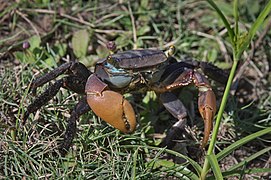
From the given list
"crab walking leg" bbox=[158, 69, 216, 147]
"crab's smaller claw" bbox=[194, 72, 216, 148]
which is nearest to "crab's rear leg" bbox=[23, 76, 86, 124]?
"crab walking leg" bbox=[158, 69, 216, 147]

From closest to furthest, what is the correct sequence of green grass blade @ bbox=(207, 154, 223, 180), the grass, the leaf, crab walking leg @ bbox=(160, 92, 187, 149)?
green grass blade @ bbox=(207, 154, 223, 180), the grass, crab walking leg @ bbox=(160, 92, 187, 149), the leaf

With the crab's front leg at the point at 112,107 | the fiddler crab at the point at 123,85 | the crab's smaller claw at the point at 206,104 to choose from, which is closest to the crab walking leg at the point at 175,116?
the fiddler crab at the point at 123,85

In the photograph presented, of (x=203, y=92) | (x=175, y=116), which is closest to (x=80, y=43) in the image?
(x=175, y=116)

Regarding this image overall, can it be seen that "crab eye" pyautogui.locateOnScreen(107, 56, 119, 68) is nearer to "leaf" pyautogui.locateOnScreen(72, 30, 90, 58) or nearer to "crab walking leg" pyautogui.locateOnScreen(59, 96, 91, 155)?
"crab walking leg" pyautogui.locateOnScreen(59, 96, 91, 155)

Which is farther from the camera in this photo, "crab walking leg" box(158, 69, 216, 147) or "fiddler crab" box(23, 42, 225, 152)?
"crab walking leg" box(158, 69, 216, 147)

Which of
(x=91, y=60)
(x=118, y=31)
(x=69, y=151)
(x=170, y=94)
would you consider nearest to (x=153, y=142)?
(x=170, y=94)

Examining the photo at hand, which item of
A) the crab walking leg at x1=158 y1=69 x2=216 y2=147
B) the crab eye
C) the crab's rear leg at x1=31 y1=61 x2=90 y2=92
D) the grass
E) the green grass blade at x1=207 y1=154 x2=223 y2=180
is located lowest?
the grass

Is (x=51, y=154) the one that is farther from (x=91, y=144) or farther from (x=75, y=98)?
(x=75, y=98)

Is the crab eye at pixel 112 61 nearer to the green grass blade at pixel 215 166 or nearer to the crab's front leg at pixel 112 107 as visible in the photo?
the crab's front leg at pixel 112 107

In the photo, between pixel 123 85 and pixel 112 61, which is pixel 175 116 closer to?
pixel 123 85
